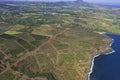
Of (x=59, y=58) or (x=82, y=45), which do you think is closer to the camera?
(x=59, y=58)

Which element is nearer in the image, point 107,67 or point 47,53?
point 107,67

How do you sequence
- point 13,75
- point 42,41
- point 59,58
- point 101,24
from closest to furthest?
1. point 13,75
2. point 59,58
3. point 42,41
4. point 101,24

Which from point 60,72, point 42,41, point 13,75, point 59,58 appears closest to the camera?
point 13,75

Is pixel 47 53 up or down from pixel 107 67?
up

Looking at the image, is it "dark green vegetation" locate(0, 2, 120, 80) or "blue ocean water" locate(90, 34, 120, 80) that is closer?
"dark green vegetation" locate(0, 2, 120, 80)

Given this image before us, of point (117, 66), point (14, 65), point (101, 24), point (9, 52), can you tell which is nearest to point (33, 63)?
point (14, 65)

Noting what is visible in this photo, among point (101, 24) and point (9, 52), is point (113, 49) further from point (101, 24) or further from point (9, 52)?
point (101, 24)

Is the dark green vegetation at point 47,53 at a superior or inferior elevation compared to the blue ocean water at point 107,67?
superior

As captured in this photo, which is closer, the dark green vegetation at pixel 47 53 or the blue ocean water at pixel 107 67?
the dark green vegetation at pixel 47 53
